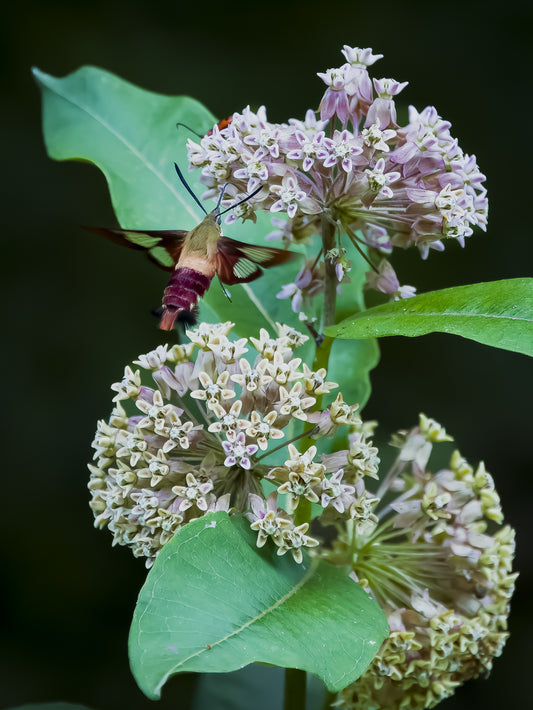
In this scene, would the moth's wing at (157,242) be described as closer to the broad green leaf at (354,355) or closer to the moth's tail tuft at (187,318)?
the moth's tail tuft at (187,318)

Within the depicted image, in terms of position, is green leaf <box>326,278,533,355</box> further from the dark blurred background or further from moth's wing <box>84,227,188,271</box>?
the dark blurred background

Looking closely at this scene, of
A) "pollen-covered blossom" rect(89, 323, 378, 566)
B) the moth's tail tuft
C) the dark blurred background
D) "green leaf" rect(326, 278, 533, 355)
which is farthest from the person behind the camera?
the dark blurred background

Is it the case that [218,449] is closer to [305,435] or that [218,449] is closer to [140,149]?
[305,435]

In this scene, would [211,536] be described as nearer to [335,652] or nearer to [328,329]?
[335,652]

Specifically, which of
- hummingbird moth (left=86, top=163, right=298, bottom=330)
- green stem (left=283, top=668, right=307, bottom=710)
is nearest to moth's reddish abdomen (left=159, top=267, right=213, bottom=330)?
hummingbird moth (left=86, top=163, right=298, bottom=330)

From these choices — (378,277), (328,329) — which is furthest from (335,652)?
(378,277)

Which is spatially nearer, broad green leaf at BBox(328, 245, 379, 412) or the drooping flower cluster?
the drooping flower cluster

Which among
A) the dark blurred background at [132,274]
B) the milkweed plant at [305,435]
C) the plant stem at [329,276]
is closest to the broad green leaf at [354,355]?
the milkweed plant at [305,435]
